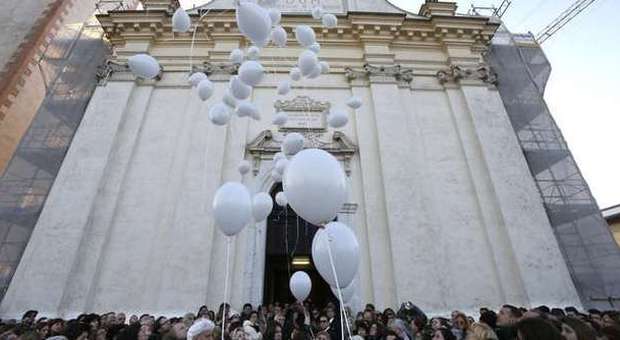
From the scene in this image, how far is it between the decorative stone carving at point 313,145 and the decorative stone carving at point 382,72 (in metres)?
1.99

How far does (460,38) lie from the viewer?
10312mm

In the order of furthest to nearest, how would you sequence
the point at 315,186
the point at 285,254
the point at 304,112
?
the point at 304,112 → the point at 285,254 → the point at 315,186

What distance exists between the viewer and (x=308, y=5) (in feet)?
36.9

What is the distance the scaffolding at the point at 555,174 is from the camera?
744 centimetres

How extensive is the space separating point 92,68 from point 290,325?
9209 millimetres

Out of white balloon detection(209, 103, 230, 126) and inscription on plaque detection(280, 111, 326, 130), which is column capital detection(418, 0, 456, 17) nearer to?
inscription on plaque detection(280, 111, 326, 130)

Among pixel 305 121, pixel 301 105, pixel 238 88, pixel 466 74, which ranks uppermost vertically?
pixel 466 74

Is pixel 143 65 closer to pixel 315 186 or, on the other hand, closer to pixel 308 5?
pixel 315 186

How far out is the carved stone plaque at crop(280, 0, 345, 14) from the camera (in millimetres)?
11070

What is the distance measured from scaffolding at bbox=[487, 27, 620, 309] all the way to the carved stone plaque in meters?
4.89

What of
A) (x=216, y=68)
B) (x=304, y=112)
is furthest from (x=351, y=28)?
(x=216, y=68)

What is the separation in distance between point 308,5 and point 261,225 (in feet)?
24.1

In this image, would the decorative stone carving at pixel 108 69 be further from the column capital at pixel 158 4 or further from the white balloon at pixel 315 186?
the white balloon at pixel 315 186

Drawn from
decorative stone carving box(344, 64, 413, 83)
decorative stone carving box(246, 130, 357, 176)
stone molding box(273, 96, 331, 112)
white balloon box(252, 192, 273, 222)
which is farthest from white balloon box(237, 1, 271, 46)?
decorative stone carving box(344, 64, 413, 83)
